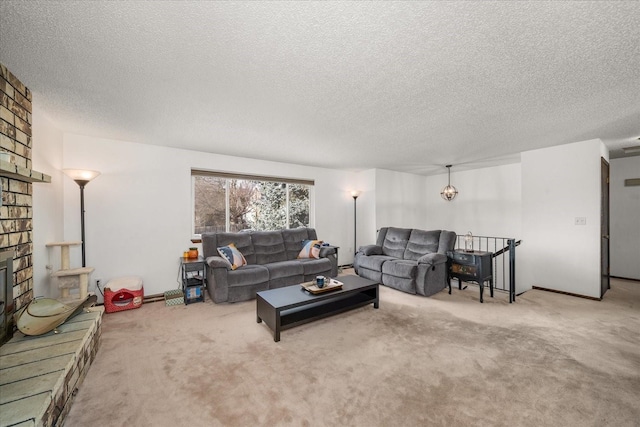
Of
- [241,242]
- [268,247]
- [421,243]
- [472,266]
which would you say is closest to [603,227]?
[472,266]

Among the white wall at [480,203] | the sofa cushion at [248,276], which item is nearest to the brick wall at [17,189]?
the sofa cushion at [248,276]

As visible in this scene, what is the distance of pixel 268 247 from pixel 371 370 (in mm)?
2941

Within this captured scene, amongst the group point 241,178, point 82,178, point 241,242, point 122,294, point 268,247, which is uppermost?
point 241,178

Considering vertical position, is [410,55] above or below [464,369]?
above

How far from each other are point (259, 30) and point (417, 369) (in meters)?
2.68

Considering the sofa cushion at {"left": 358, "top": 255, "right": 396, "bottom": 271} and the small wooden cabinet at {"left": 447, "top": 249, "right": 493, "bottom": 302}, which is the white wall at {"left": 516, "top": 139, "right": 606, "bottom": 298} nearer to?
the small wooden cabinet at {"left": 447, "top": 249, "right": 493, "bottom": 302}

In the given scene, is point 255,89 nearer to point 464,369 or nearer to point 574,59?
point 574,59

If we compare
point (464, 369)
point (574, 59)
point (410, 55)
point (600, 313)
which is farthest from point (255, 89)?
point (600, 313)

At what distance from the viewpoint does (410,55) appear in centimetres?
185

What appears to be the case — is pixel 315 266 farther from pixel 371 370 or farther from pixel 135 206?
pixel 135 206

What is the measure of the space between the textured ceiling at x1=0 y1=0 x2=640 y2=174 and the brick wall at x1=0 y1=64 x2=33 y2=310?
167 mm

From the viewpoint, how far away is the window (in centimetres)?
462

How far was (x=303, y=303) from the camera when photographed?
275 cm

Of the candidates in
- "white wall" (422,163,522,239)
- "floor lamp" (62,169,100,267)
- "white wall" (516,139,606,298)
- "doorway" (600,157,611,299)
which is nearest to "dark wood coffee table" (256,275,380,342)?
"floor lamp" (62,169,100,267)
